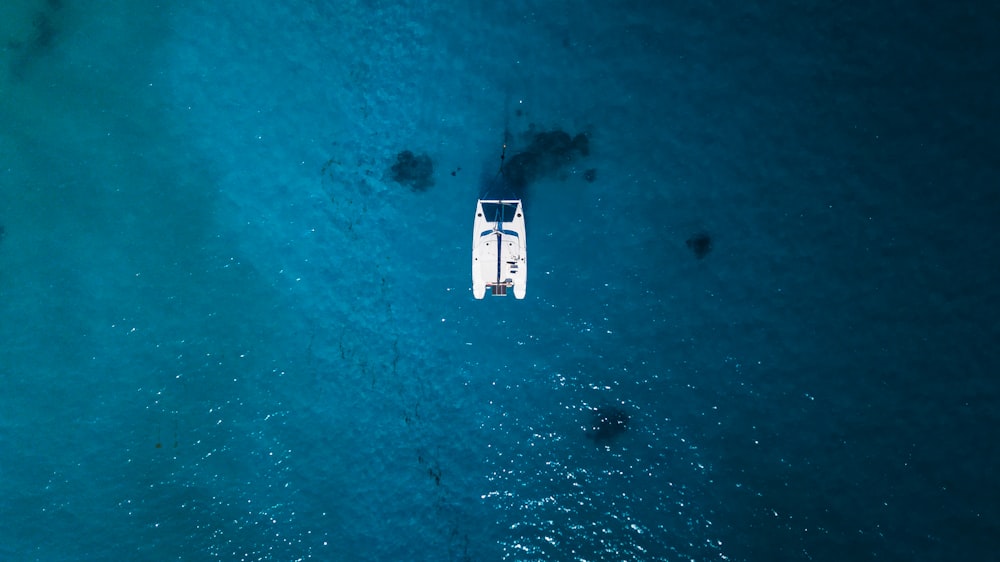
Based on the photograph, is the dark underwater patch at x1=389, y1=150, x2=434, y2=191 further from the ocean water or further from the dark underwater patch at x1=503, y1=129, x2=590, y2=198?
the dark underwater patch at x1=503, y1=129, x2=590, y2=198

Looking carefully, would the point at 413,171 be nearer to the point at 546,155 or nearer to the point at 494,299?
the point at 546,155

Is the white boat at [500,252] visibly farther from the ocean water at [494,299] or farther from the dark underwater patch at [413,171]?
the dark underwater patch at [413,171]

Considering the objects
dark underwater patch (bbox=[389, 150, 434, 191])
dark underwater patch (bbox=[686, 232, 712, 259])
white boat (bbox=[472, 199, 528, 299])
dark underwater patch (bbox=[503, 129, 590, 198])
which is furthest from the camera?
dark underwater patch (bbox=[389, 150, 434, 191])

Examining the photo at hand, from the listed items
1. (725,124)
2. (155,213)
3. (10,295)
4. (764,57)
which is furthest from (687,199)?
(10,295)

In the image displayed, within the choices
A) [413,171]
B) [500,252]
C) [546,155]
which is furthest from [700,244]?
[413,171]

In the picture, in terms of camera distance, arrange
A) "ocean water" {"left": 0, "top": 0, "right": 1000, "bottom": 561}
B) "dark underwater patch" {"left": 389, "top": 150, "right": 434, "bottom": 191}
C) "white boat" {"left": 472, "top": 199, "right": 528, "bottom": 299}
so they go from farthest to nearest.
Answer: "dark underwater patch" {"left": 389, "top": 150, "right": 434, "bottom": 191} < "white boat" {"left": 472, "top": 199, "right": 528, "bottom": 299} < "ocean water" {"left": 0, "top": 0, "right": 1000, "bottom": 561}

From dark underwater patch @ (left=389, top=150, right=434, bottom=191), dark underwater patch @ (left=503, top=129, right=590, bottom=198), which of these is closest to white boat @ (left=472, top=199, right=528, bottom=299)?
dark underwater patch @ (left=503, top=129, right=590, bottom=198)
